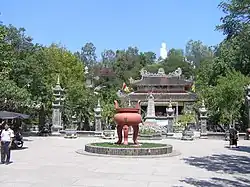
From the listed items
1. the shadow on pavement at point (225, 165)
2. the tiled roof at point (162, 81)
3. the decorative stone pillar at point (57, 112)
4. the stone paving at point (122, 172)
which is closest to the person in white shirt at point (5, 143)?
the stone paving at point (122, 172)

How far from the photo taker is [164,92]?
209ft

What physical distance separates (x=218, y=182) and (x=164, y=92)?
5347 centimetres

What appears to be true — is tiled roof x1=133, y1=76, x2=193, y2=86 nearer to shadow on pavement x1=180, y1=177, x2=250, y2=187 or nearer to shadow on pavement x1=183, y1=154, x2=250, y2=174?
shadow on pavement x1=183, y1=154, x2=250, y2=174

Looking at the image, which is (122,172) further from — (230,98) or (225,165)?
(230,98)

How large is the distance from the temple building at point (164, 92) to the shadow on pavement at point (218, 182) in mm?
49766

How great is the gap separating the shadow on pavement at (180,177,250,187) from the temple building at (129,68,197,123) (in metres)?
49.8

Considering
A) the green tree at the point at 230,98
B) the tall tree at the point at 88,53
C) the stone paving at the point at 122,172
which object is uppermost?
the tall tree at the point at 88,53

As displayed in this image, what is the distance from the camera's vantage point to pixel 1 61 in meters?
25.2

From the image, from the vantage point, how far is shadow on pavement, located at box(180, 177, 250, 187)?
1009 centimetres

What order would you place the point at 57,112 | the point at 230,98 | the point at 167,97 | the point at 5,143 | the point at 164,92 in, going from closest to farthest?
1. the point at 5,143
2. the point at 57,112
3. the point at 230,98
4. the point at 167,97
5. the point at 164,92

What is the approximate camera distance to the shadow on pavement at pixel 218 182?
10094 mm

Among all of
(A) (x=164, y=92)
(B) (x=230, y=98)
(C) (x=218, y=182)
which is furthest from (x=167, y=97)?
(C) (x=218, y=182)

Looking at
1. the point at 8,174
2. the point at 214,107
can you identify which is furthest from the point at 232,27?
the point at 214,107

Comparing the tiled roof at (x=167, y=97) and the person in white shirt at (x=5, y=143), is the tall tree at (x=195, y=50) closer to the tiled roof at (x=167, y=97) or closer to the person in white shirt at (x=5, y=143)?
the tiled roof at (x=167, y=97)
